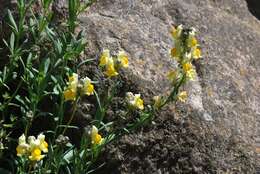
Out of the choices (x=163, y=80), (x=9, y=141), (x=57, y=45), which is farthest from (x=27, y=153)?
(x=163, y=80)

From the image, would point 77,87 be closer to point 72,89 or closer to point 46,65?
point 72,89

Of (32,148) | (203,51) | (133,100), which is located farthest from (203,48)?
(32,148)

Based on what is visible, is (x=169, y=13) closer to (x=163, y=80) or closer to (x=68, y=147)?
(x=163, y=80)

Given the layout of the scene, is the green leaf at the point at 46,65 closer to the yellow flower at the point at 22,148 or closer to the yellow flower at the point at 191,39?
the yellow flower at the point at 22,148

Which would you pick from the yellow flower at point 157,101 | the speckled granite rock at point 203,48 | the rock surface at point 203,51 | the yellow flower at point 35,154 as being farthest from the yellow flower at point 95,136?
the speckled granite rock at point 203,48

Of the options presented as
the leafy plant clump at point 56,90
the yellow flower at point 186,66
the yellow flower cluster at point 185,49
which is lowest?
the leafy plant clump at point 56,90

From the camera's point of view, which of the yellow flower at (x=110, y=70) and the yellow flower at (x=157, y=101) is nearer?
the yellow flower at (x=110, y=70)
